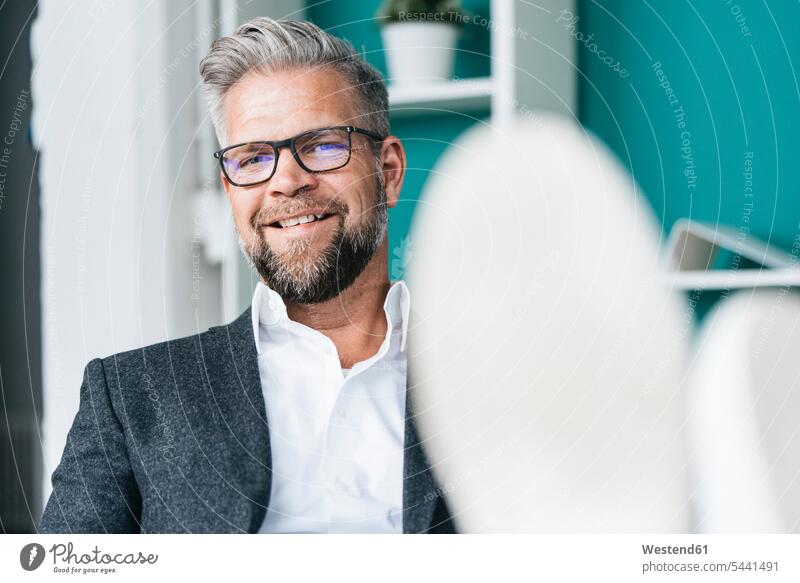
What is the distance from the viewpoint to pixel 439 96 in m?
0.78

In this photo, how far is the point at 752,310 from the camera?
2.40 feet

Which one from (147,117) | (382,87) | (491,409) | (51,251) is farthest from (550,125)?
(51,251)

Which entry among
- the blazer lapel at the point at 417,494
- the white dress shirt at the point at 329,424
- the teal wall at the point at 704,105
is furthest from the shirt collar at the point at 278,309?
the teal wall at the point at 704,105

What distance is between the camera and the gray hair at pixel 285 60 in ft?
2.28

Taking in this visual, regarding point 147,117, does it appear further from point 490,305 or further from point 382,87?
point 490,305

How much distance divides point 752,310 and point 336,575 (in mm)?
433

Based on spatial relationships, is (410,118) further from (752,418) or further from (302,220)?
(752,418)

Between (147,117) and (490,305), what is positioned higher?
(147,117)

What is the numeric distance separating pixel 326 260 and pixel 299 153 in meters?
0.09

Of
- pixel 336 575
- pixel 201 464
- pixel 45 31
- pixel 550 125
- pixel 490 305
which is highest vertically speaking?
pixel 45 31

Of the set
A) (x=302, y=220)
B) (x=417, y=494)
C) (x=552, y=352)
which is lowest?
(x=417, y=494)

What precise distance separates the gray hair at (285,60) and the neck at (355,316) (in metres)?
0.13

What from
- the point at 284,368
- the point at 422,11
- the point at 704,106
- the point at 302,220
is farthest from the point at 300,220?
the point at 704,106

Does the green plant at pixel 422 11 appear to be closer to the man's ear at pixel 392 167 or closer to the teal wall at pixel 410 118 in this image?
the teal wall at pixel 410 118
